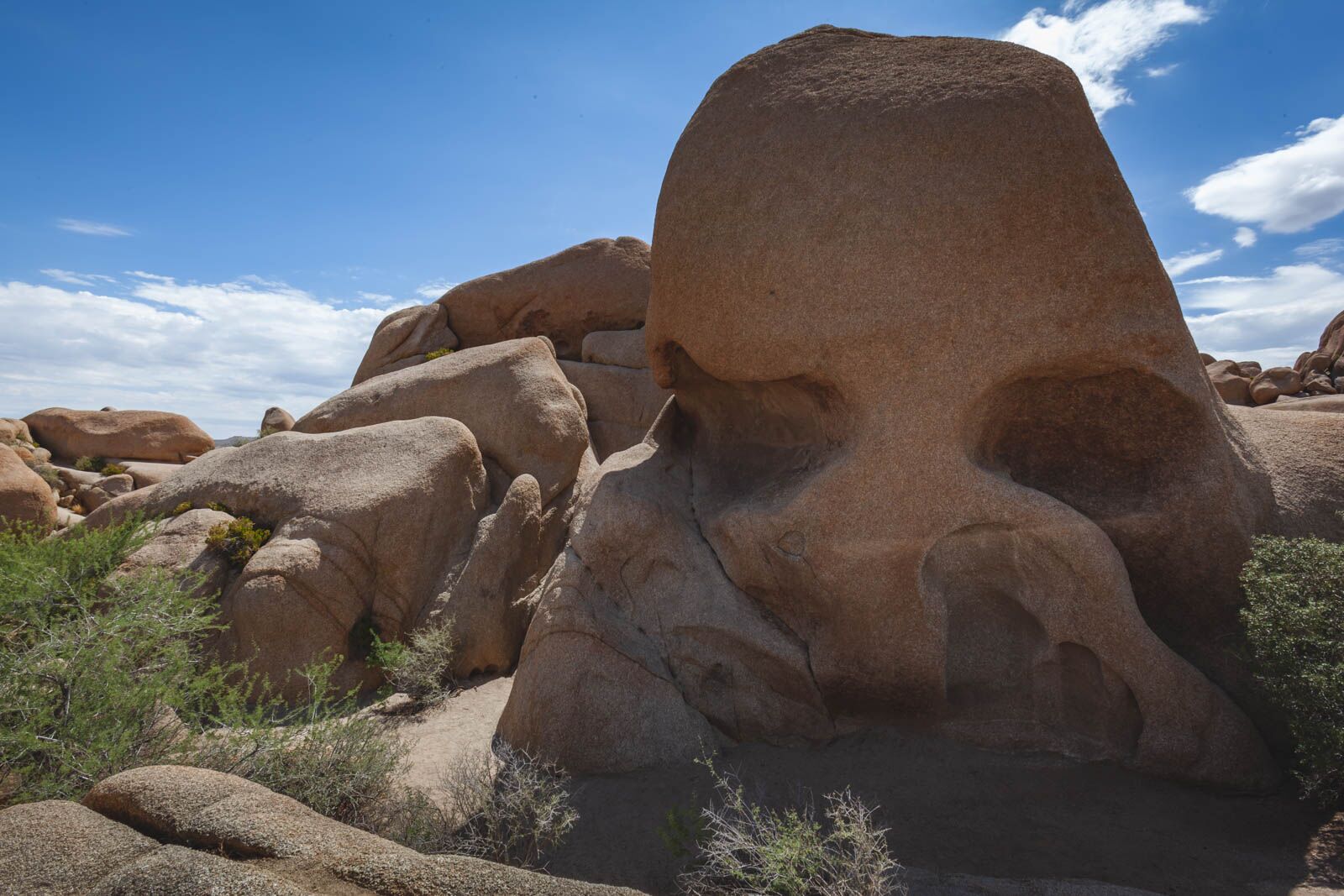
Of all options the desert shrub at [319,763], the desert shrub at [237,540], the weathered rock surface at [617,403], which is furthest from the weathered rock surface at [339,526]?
the weathered rock surface at [617,403]

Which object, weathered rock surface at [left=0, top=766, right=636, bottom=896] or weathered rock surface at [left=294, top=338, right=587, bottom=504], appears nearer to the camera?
weathered rock surface at [left=0, top=766, right=636, bottom=896]

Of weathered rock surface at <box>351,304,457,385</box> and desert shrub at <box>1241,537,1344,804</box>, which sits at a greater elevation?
weathered rock surface at <box>351,304,457,385</box>

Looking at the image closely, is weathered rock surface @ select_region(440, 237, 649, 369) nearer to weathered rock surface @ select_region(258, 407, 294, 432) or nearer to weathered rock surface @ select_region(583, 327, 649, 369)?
weathered rock surface @ select_region(583, 327, 649, 369)

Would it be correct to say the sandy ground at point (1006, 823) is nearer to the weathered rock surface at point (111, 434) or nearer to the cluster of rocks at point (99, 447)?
the cluster of rocks at point (99, 447)

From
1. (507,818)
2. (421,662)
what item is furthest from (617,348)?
(507,818)

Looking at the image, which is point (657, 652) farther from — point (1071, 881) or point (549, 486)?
point (549, 486)

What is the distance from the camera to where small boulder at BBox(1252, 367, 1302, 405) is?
26484 mm

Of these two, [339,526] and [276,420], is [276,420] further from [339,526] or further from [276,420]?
[339,526]

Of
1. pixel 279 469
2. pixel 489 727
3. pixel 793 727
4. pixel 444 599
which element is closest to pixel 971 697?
pixel 793 727

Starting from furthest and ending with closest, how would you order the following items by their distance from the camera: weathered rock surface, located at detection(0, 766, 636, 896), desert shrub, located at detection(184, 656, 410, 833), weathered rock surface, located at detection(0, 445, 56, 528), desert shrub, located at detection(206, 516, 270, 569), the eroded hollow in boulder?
weathered rock surface, located at detection(0, 445, 56, 528), desert shrub, located at detection(206, 516, 270, 569), the eroded hollow in boulder, desert shrub, located at detection(184, 656, 410, 833), weathered rock surface, located at detection(0, 766, 636, 896)

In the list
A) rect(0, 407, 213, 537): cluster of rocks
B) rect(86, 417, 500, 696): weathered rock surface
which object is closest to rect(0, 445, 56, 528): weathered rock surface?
rect(86, 417, 500, 696): weathered rock surface

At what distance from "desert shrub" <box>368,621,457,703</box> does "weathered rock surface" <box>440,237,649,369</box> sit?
32.1ft

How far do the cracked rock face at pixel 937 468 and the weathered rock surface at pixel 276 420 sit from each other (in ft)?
69.3

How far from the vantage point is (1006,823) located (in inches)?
229
